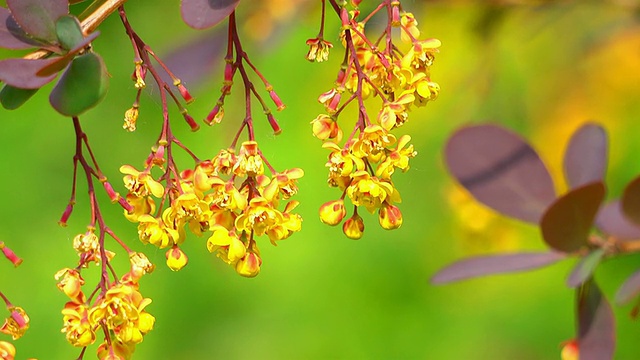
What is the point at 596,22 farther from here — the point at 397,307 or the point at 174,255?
the point at 174,255

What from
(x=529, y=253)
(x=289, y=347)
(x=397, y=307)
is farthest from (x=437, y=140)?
(x=529, y=253)

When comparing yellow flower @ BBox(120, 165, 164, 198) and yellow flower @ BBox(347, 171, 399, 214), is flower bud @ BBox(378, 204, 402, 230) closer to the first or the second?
yellow flower @ BBox(347, 171, 399, 214)

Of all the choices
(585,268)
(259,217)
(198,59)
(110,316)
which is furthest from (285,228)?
(198,59)

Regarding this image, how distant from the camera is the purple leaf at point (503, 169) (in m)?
0.69

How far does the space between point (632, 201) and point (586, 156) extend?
0.11m

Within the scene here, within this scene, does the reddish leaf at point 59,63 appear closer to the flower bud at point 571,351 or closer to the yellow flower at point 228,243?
the yellow flower at point 228,243

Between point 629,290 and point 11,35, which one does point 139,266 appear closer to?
point 11,35

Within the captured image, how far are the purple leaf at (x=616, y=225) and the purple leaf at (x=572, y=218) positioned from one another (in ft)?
0.17

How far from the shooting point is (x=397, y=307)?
1957 mm

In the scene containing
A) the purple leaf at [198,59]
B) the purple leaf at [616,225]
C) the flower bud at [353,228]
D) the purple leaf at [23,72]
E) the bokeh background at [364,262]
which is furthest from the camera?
the bokeh background at [364,262]

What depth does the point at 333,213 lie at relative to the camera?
566 millimetres

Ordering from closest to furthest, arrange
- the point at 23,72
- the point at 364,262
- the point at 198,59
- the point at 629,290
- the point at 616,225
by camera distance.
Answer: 1. the point at 23,72
2. the point at 629,290
3. the point at 616,225
4. the point at 198,59
5. the point at 364,262

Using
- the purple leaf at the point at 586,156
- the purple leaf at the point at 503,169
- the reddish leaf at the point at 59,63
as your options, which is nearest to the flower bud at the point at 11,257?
the reddish leaf at the point at 59,63

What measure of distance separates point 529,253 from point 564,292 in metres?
1.29
